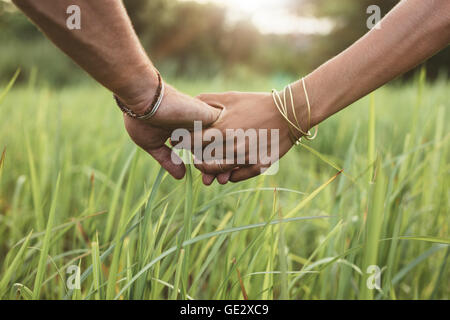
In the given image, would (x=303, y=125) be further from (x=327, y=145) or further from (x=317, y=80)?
(x=327, y=145)

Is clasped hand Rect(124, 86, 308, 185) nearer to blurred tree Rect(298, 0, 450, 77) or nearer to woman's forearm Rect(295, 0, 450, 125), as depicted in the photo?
woman's forearm Rect(295, 0, 450, 125)

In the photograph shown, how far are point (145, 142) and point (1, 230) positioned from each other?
0.52m

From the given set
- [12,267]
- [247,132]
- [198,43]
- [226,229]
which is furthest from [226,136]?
[198,43]

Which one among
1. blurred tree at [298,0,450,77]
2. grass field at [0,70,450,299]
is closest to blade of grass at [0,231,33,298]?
grass field at [0,70,450,299]

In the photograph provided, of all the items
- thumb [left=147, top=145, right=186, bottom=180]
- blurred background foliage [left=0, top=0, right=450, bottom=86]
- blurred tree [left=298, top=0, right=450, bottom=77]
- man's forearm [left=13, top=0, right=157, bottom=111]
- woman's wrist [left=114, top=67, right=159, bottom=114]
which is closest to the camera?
man's forearm [left=13, top=0, right=157, bottom=111]

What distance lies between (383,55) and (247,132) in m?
0.29

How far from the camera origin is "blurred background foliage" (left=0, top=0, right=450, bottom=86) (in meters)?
6.45

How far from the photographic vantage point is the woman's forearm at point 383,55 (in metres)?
0.64

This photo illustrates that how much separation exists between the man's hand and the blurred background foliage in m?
4.12

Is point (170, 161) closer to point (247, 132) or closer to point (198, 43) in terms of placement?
point (247, 132)

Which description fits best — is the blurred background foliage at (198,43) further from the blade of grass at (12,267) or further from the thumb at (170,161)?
the blade of grass at (12,267)

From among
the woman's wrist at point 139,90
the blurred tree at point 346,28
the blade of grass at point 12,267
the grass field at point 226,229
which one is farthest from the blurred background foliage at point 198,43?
the blade of grass at point 12,267

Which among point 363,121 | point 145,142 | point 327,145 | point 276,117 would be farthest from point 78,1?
point 363,121
